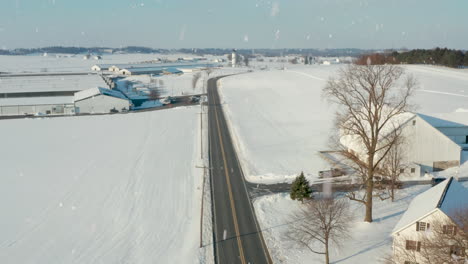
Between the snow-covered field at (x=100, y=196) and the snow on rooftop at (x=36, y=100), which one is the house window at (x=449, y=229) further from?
the snow on rooftop at (x=36, y=100)

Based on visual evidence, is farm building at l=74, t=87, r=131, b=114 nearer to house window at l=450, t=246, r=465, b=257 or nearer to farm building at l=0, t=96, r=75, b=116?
farm building at l=0, t=96, r=75, b=116

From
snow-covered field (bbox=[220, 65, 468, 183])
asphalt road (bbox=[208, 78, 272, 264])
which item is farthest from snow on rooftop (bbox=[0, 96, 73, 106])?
asphalt road (bbox=[208, 78, 272, 264])

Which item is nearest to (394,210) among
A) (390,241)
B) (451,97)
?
(390,241)

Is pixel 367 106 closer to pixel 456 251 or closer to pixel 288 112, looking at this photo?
pixel 456 251

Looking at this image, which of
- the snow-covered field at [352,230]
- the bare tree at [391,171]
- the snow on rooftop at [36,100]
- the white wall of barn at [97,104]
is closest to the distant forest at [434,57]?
the white wall of barn at [97,104]

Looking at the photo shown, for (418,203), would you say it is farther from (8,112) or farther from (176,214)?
(8,112)

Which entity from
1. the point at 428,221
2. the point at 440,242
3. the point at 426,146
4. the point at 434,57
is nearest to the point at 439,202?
the point at 428,221

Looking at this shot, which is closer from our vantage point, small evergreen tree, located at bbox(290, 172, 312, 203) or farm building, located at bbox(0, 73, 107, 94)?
small evergreen tree, located at bbox(290, 172, 312, 203)
